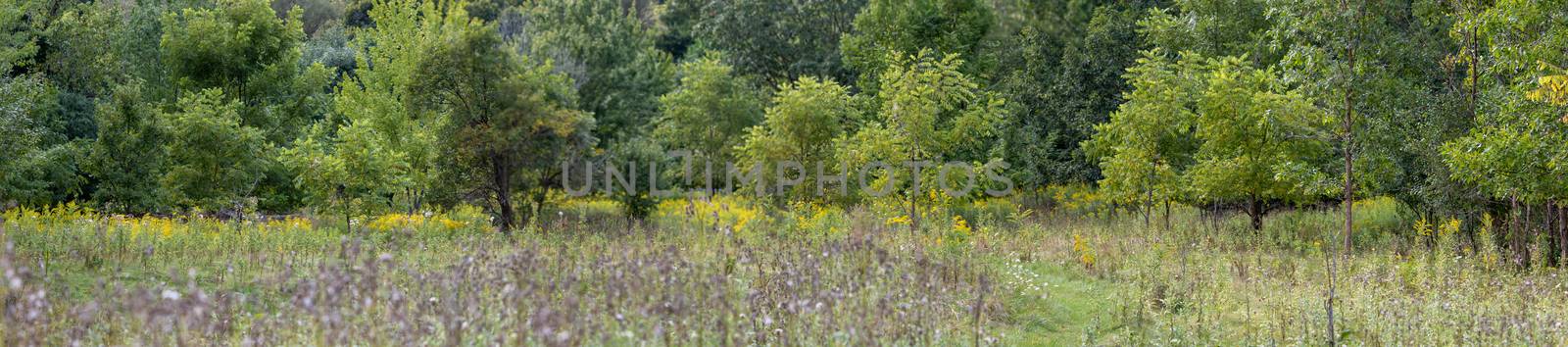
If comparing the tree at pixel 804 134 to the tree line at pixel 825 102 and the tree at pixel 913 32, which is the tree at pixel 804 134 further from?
the tree at pixel 913 32

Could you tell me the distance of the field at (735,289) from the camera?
562cm

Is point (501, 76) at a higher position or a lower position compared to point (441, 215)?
higher

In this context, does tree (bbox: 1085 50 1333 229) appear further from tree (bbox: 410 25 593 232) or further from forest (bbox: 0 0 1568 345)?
tree (bbox: 410 25 593 232)

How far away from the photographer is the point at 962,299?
859 cm

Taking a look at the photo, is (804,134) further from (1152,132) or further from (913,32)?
(913,32)

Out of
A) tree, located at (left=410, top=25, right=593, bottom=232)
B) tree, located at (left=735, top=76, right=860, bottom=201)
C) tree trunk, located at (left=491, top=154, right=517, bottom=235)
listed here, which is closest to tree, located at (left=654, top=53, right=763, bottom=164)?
tree, located at (left=735, top=76, right=860, bottom=201)

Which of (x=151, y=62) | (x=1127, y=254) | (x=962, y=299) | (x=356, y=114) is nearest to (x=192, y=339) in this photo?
(x=962, y=299)

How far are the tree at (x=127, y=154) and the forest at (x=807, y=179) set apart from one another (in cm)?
7

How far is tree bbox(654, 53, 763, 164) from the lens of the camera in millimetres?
25469

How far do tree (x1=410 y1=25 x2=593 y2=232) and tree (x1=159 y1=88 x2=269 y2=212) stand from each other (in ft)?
13.5

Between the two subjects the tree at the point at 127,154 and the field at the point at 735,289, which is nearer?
the field at the point at 735,289

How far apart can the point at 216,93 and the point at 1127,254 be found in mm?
16369

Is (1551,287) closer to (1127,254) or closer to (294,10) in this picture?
(1127,254)

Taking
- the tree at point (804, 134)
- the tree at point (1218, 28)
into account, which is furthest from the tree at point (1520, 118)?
the tree at point (804, 134)
